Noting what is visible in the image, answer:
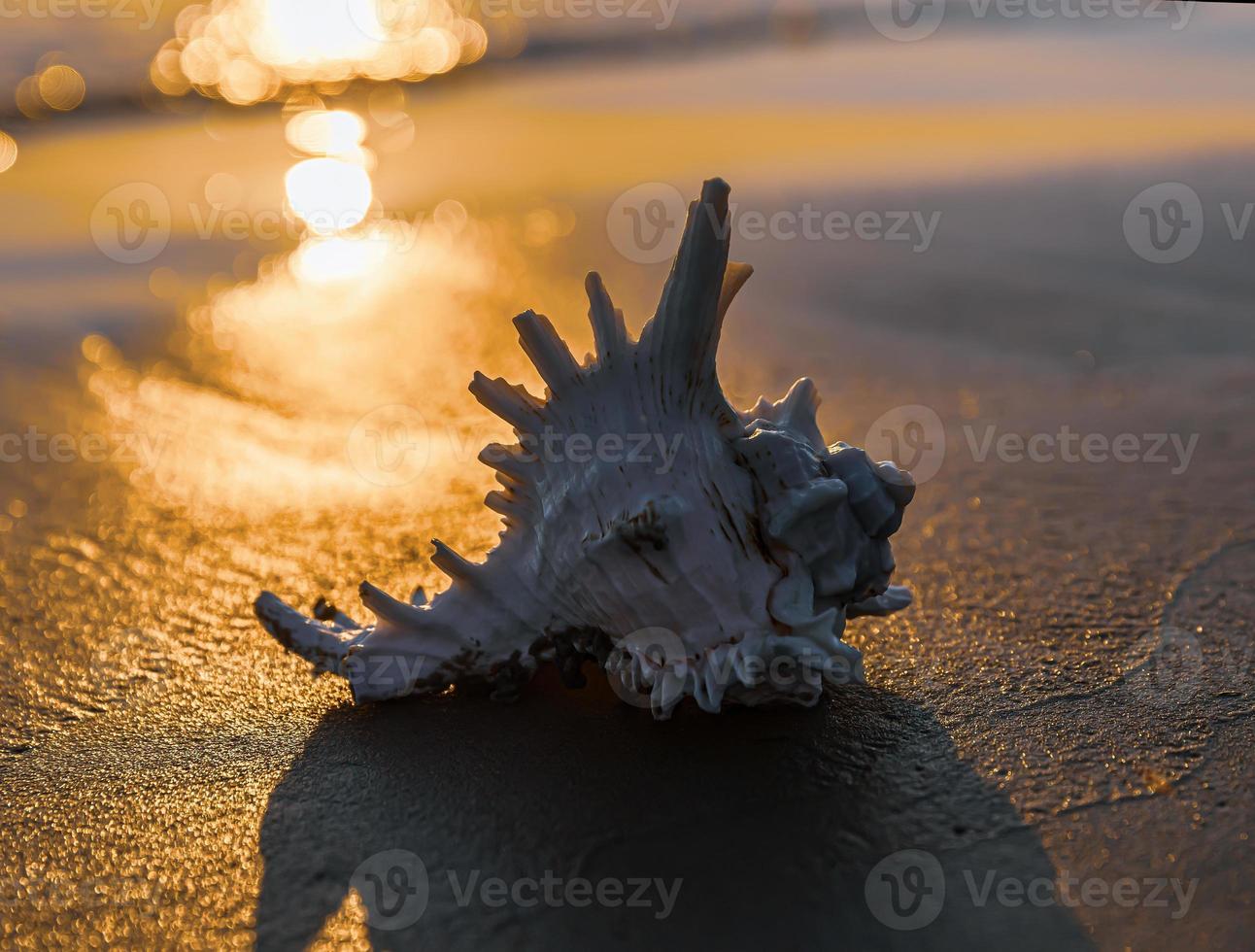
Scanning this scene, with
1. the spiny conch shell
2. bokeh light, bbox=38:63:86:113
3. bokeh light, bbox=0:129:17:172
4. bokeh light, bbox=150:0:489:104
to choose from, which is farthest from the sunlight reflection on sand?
bokeh light, bbox=150:0:489:104

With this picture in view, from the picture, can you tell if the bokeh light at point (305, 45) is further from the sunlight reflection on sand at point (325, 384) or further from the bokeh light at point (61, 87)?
the sunlight reflection on sand at point (325, 384)

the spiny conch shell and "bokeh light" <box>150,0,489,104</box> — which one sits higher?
"bokeh light" <box>150,0,489,104</box>

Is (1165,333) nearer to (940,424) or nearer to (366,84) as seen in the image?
(940,424)

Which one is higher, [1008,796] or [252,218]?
[252,218]

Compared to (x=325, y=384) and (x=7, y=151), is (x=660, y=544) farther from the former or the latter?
(x=7, y=151)

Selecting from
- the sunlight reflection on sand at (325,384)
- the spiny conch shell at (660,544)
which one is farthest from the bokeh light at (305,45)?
the spiny conch shell at (660,544)

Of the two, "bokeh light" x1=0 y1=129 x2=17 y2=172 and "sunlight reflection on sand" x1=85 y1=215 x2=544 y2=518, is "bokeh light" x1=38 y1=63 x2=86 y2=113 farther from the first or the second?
"sunlight reflection on sand" x1=85 y1=215 x2=544 y2=518

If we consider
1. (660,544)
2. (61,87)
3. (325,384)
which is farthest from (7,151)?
(660,544)

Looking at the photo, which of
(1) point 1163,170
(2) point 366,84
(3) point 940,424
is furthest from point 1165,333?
(2) point 366,84

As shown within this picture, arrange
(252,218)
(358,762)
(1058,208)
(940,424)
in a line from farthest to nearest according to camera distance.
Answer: (252,218) → (1058,208) → (940,424) → (358,762)
